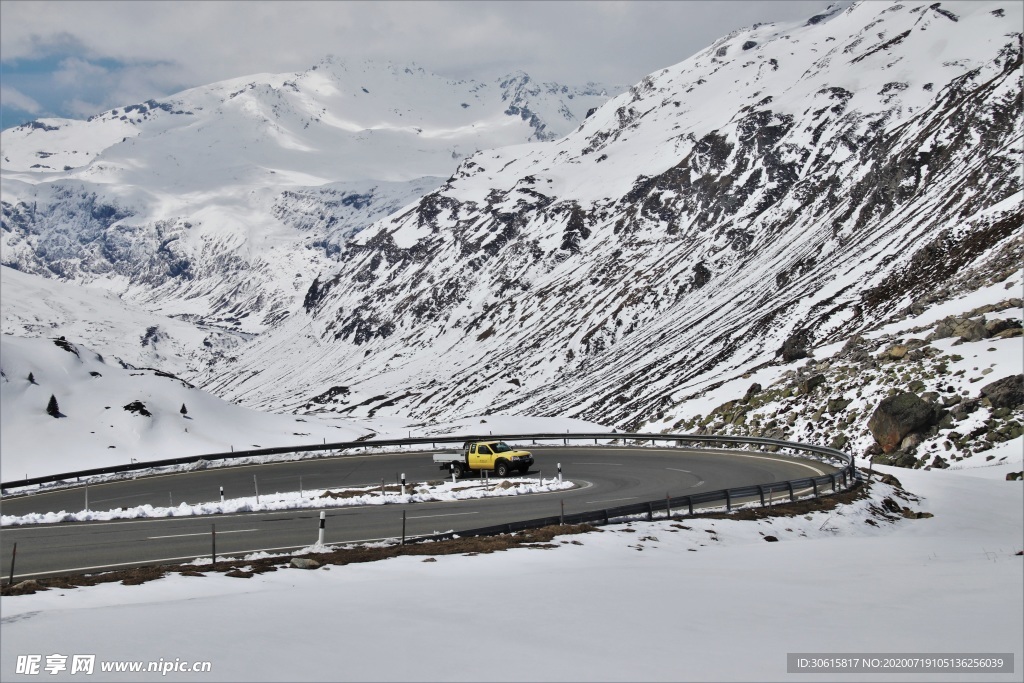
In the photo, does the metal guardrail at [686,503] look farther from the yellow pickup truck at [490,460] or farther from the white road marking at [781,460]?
the yellow pickup truck at [490,460]

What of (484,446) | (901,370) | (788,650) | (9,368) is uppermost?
(9,368)

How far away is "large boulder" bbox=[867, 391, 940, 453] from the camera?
44.6m

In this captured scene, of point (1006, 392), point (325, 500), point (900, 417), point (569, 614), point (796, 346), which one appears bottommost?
point (569, 614)

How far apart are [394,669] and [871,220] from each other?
580ft

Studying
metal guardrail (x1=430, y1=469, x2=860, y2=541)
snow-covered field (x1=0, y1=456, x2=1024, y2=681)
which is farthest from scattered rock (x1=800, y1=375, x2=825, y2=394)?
snow-covered field (x1=0, y1=456, x2=1024, y2=681)

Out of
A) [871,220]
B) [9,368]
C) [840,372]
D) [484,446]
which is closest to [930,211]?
[871,220]

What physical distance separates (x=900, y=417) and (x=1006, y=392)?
4.97 m

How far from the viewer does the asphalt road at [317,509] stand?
2241 centimetres

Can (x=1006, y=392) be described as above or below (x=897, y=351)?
below

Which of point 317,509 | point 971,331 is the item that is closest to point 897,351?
point 971,331

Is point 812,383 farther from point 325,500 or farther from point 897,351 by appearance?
point 325,500

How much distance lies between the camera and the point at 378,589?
15891mm

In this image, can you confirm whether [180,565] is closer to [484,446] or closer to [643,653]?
[643,653]

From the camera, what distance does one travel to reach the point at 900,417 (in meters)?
44.9
